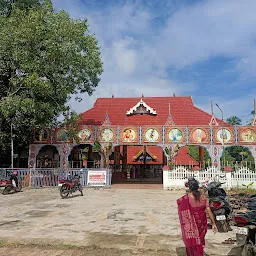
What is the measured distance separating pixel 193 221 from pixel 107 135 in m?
15.0

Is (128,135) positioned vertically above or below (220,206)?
above

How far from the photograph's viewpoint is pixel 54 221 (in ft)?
22.7

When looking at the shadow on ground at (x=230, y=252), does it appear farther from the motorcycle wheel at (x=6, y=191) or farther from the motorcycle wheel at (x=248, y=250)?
the motorcycle wheel at (x=6, y=191)

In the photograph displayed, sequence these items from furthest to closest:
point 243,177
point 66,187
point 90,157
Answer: point 90,157 → point 243,177 → point 66,187

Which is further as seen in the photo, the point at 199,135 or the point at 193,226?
the point at 199,135

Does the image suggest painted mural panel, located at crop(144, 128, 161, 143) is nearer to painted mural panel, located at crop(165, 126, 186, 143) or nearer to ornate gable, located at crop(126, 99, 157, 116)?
painted mural panel, located at crop(165, 126, 186, 143)

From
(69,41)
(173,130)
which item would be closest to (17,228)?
(69,41)

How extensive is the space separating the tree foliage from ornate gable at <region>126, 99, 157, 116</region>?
4.84 m

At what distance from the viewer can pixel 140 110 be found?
71.5 feet

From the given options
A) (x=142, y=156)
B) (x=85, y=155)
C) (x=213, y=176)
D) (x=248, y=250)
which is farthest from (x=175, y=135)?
(x=248, y=250)

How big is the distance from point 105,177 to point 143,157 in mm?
11364

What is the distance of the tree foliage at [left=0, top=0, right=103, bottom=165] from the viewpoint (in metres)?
13.5

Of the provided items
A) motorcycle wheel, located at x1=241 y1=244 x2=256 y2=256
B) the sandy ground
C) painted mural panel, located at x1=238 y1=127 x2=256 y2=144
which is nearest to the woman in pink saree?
motorcycle wheel, located at x1=241 y1=244 x2=256 y2=256

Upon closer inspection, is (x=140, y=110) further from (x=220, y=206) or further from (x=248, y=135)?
(x=220, y=206)
